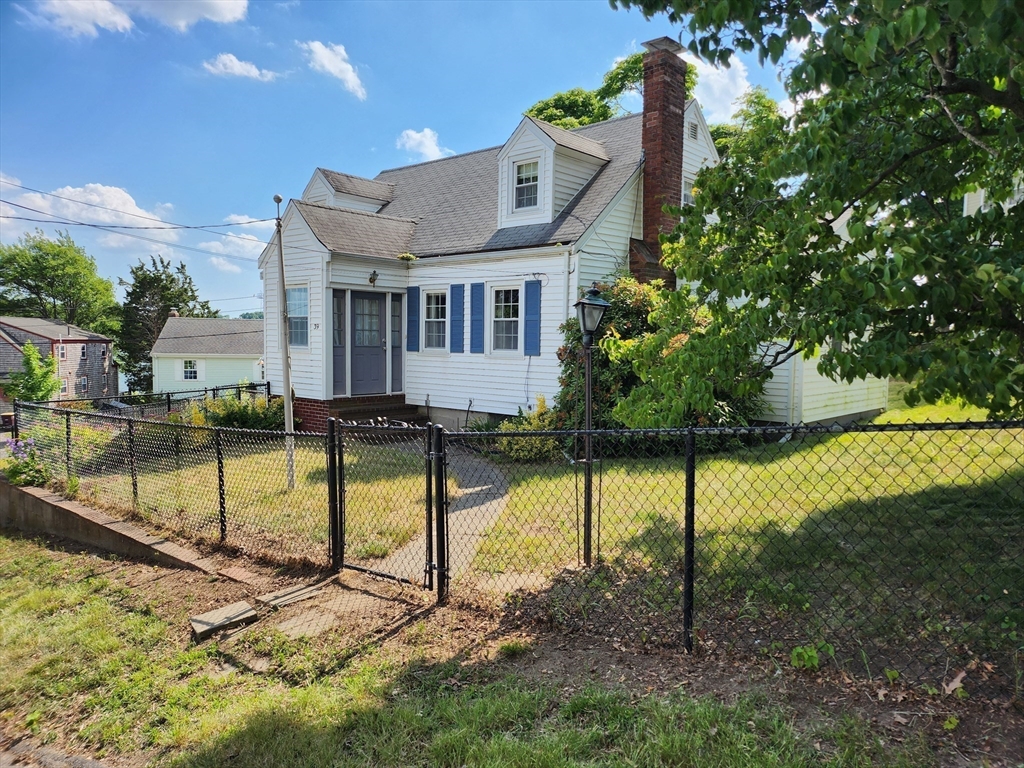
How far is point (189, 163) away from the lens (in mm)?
17734

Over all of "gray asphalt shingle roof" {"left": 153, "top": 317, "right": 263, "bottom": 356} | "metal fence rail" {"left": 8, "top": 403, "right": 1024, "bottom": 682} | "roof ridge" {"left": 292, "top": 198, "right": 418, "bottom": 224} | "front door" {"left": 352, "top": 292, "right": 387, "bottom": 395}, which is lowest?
"metal fence rail" {"left": 8, "top": 403, "right": 1024, "bottom": 682}

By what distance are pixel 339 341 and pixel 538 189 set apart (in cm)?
542

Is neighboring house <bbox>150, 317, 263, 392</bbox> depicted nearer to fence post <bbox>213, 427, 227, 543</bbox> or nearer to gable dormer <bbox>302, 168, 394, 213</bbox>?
gable dormer <bbox>302, 168, 394, 213</bbox>

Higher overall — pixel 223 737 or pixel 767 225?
pixel 767 225

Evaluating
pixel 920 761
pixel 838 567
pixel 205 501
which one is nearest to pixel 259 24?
pixel 205 501

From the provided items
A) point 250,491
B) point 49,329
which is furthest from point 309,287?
point 49,329

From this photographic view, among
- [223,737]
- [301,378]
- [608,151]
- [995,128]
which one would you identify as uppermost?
[608,151]

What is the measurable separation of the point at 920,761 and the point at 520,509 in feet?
16.4

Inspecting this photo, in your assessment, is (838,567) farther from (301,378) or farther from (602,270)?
(301,378)

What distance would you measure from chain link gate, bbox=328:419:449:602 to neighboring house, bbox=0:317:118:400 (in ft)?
123

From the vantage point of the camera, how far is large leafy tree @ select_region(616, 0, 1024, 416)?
2.85 metres

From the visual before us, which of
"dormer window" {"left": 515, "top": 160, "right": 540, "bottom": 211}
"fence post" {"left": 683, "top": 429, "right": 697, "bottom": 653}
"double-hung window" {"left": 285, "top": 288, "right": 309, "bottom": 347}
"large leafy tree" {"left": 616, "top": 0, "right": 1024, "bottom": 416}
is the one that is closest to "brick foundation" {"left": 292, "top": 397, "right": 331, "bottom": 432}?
"double-hung window" {"left": 285, "top": 288, "right": 309, "bottom": 347}

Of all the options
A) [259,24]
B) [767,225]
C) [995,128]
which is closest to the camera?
[995,128]

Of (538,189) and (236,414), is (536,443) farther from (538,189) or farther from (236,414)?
(236,414)
